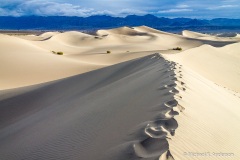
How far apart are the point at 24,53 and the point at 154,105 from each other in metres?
21.7

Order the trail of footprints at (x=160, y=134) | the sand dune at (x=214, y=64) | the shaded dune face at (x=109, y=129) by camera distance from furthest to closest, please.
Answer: the sand dune at (x=214, y=64) → the shaded dune face at (x=109, y=129) → the trail of footprints at (x=160, y=134)

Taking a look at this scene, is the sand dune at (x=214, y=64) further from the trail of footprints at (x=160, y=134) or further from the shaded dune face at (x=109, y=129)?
the trail of footprints at (x=160, y=134)

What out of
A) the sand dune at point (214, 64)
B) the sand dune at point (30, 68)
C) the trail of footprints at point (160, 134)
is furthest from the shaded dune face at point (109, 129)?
the sand dune at point (30, 68)

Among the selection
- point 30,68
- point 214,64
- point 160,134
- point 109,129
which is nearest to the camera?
point 160,134

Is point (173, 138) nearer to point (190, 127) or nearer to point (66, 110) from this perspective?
point (190, 127)

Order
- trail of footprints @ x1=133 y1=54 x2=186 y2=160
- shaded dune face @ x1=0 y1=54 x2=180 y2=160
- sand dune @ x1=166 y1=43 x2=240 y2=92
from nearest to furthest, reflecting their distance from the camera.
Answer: trail of footprints @ x1=133 y1=54 x2=186 y2=160
shaded dune face @ x1=0 y1=54 x2=180 y2=160
sand dune @ x1=166 y1=43 x2=240 y2=92

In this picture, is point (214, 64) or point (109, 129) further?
point (214, 64)

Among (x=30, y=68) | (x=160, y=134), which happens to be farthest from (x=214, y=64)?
(x=160, y=134)

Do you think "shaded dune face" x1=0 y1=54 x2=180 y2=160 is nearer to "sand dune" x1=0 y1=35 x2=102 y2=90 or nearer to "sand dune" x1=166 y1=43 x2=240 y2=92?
"sand dune" x1=166 y1=43 x2=240 y2=92

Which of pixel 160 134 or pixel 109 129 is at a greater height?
pixel 160 134

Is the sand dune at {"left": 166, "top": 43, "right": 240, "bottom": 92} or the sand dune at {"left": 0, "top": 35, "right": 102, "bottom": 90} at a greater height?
the sand dune at {"left": 166, "top": 43, "right": 240, "bottom": 92}

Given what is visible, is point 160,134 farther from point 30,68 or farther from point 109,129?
point 30,68

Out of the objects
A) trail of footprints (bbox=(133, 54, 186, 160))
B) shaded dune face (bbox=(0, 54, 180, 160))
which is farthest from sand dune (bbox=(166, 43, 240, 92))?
trail of footprints (bbox=(133, 54, 186, 160))

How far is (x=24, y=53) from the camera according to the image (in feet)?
86.8
